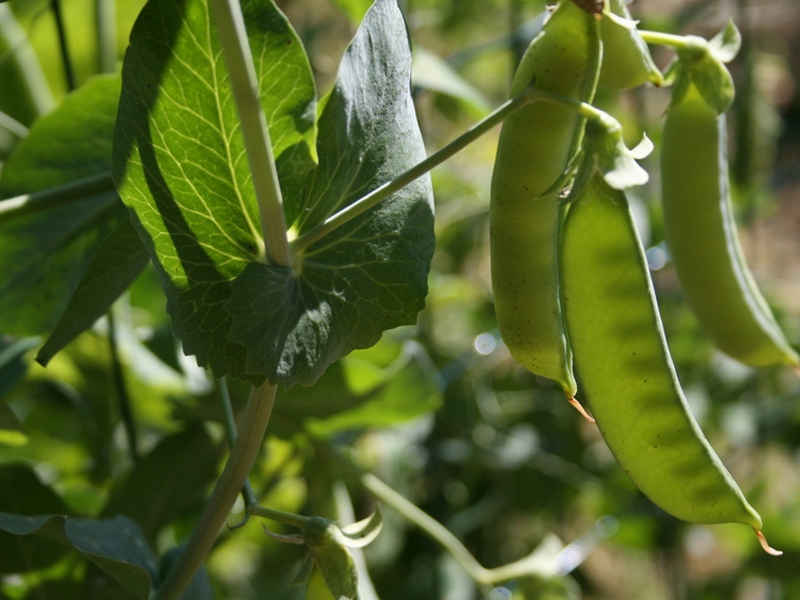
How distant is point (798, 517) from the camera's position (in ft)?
3.86

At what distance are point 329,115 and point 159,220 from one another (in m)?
0.10

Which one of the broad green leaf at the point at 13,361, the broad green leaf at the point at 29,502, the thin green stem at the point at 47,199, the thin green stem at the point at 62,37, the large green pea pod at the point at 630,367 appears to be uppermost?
the thin green stem at the point at 62,37

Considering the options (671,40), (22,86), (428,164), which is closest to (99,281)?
(428,164)

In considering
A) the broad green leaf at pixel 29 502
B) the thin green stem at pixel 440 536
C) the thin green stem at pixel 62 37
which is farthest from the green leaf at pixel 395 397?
the thin green stem at pixel 62 37

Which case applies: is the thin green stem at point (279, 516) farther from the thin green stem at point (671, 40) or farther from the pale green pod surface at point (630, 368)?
the thin green stem at point (671, 40)

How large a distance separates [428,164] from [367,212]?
2.9 inches

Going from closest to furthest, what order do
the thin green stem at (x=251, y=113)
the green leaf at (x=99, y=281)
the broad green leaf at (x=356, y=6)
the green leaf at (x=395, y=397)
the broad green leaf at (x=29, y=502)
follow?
the thin green stem at (x=251, y=113) < the green leaf at (x=99, y=281) < the broad green leaf at (x=29, y=502) < the green leaf at (x=395, y=397) < the broad green leaf at (x=356, y=6)

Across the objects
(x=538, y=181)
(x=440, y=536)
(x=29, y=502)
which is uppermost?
(x=538, y=181)

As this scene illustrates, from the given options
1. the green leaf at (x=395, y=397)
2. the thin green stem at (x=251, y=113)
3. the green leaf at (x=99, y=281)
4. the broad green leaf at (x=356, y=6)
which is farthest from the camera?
the broad green leaf at (x=356, y=6)

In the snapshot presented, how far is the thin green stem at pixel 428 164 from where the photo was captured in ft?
1.13

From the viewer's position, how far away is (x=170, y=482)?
662 millimetres

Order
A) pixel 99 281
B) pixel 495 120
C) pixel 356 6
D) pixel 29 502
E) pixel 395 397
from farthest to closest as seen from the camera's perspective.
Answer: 1. pixel 356 6
2. pixel 395 397
3. pixel 29 502
4. pixel 99 281
5. pixel 495 120

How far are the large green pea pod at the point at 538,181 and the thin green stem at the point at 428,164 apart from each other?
17mm

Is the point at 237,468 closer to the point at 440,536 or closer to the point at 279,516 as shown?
the point at 279,516
